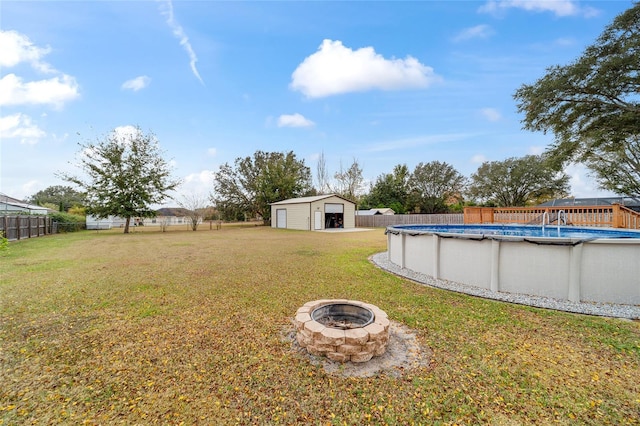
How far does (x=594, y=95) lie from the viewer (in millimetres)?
9359

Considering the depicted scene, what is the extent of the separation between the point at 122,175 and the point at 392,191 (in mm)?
29219

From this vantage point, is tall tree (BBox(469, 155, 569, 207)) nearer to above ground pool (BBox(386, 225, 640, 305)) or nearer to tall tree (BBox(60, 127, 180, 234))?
above ground pool (BBox(386, 225, 640, 305))

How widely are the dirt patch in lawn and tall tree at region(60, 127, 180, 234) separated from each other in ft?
→ 67.9

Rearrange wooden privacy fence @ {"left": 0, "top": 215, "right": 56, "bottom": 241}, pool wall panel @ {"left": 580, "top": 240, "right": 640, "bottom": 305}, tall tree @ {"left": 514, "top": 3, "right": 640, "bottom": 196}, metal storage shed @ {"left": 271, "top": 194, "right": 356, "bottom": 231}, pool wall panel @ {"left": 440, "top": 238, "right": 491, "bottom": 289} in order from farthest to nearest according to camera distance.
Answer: metal storage shed @ {"left": 271, "top": 194, "right": 356, "bottom": 231}
wooden privacy fence @ {"left": 0, "top": 215, "right": 56, "bottom": 241}
tall tree @ {"left": 514, "top": 3, "right": 640, "bottom": 196}
pool wall panel @ {"left": 440, "top": 238, "right": 491, "bottom": 289}
pool wall panel @ {"left": 580, "top": 240, "right": 640, "bottom": 305}

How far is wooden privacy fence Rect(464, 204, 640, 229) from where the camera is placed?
969cm

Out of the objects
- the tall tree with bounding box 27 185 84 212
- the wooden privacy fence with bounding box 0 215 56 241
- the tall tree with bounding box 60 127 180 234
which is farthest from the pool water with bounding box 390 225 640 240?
the tall tree with bounding box 27 185 84 212

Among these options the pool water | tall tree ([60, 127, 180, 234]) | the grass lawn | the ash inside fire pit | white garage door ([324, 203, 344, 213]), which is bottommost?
the grass lawn

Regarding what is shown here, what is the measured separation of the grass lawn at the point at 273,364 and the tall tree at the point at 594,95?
31.1 ft

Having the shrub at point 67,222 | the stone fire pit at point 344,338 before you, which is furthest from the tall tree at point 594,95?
the shrub at point 67,222

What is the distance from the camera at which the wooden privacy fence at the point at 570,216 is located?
Answer: 9688 mm

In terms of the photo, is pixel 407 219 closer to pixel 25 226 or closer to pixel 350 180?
pixel 350 180

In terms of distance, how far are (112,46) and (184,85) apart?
10.2ft

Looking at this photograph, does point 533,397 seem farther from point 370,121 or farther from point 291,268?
point 370,121

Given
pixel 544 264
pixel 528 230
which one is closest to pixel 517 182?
pixel 528 230
